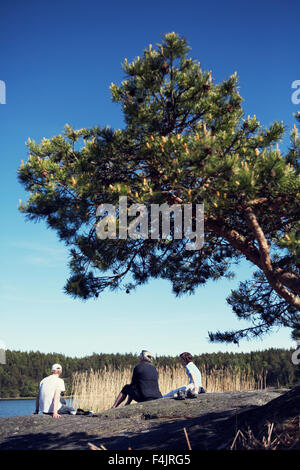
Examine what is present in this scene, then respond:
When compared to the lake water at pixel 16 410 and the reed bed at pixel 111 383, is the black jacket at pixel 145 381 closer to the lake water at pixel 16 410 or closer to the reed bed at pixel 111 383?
the lake water at pixel 16 410

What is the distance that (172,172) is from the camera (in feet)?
16.1

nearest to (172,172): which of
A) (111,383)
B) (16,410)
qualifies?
(111,383)

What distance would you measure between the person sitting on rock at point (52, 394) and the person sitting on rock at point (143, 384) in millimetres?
1100

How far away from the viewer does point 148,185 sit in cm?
515

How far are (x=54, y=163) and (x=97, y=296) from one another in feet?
7.09

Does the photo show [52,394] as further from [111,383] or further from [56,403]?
[111,383]

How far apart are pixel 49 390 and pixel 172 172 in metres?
4.41

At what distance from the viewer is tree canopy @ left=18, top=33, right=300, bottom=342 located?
4793 millimetres

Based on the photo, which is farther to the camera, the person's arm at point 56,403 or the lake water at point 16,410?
the lake water at point 16,410

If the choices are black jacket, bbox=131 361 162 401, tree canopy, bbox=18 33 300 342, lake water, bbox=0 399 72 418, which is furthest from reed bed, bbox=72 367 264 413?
tree canopy, bbox=18 33 300 342

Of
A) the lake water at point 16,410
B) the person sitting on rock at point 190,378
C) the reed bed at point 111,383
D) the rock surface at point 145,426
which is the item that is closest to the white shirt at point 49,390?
the rock surface at point 145,426

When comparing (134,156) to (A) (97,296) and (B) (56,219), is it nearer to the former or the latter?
(B) (56,219)

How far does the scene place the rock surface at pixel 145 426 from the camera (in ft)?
14.6
